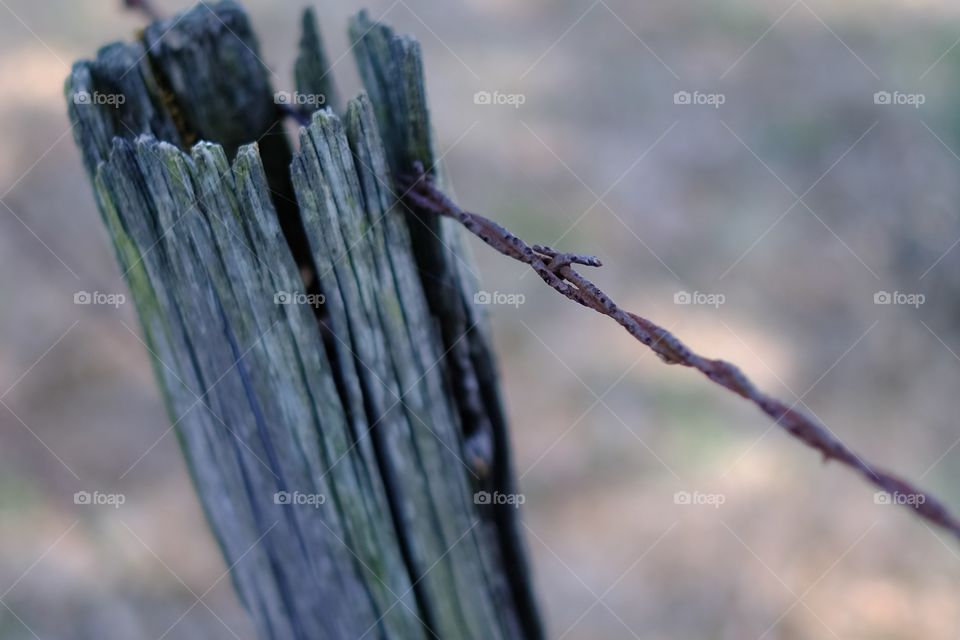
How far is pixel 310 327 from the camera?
1.25m

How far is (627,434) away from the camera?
4375 millimetres

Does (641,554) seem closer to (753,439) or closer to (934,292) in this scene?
(753,439)

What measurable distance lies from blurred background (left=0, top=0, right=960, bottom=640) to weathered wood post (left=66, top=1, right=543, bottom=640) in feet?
7.38

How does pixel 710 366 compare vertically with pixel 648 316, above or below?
below

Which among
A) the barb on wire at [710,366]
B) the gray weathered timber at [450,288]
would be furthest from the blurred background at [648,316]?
the barb on wire at [710,366]

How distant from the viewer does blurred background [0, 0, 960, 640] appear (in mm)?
3705

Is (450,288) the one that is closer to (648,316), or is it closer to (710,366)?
(710,366)

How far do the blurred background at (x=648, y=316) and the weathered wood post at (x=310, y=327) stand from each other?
A: 2.25m

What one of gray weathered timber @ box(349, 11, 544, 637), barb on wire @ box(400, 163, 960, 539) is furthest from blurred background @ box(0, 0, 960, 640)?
barb on wire @ box(400, 163, 960, 539)

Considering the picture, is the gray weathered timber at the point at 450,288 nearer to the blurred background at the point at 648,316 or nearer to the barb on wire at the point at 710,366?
the barb on wire at the point at 710,366

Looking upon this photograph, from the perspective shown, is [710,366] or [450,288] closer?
[710,366]

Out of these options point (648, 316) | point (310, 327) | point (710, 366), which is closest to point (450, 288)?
point (310, 327)

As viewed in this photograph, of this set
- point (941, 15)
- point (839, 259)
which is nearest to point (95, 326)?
point (839, 259)

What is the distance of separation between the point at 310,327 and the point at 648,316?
3691mm
